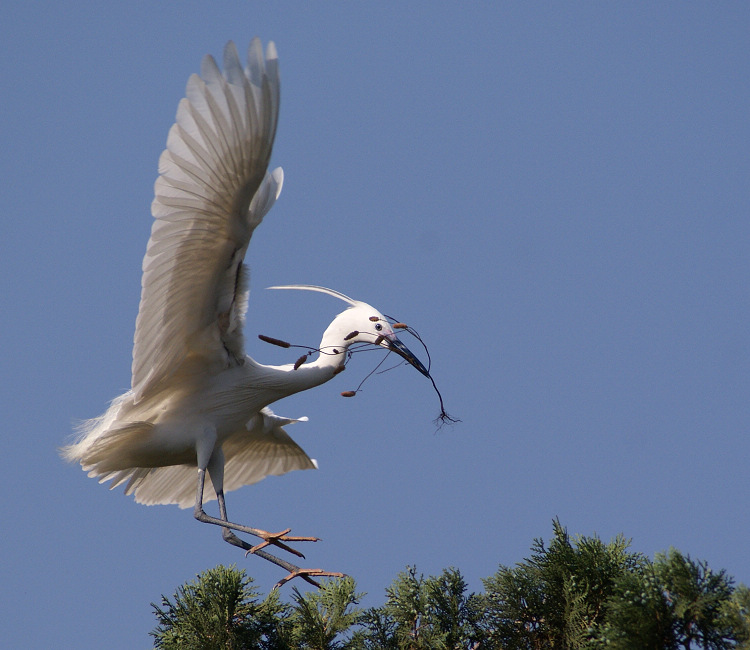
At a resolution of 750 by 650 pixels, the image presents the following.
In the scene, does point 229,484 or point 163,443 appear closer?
point 163,443

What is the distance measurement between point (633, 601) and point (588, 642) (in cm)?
55

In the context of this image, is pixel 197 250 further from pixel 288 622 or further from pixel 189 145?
pixel 288 622

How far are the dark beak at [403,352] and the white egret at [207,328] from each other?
0.04 ft

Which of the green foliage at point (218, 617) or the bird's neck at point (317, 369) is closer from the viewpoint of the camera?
the green foliage at point (218, 617)

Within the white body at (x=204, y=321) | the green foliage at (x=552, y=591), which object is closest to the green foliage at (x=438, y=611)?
the green foliage at (x=552, y=591)

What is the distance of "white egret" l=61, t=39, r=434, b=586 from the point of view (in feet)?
22.0

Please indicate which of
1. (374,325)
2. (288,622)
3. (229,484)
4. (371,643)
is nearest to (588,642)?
(371,643)

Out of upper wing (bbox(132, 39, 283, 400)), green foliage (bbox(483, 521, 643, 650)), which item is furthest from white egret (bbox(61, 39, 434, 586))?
green foliage (bbox(483, 521, 643, 650))

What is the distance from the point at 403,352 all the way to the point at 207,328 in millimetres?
1693

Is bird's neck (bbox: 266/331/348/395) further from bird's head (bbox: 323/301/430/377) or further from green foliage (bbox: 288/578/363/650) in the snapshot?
green foliage (bbox: 288/578/363/650)

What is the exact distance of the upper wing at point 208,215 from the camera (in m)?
6.59

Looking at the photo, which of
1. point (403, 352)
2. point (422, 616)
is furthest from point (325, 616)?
point (403, 352)

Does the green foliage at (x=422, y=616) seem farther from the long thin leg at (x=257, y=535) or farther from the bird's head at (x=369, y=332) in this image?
the bird's head at (x=369, y=332)

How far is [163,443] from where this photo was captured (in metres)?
8.46
